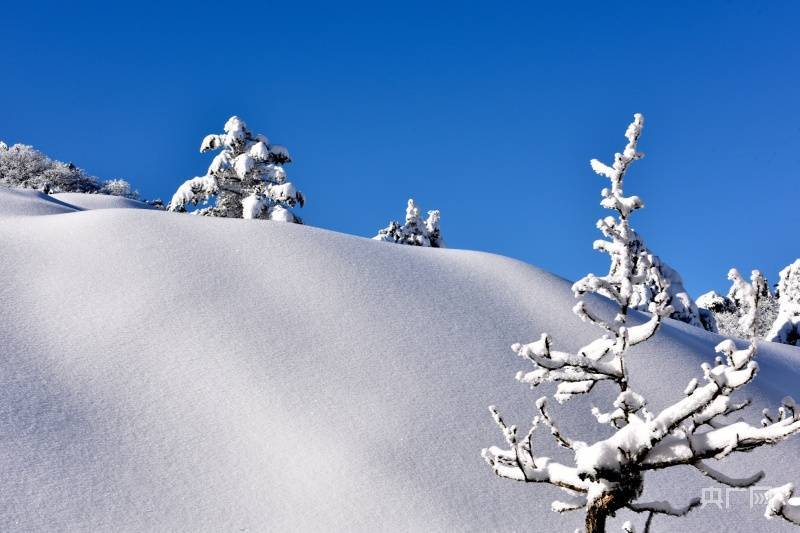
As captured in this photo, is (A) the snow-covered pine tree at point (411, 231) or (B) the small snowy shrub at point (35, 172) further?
(B) the small snowy shrub at point (35, 172)

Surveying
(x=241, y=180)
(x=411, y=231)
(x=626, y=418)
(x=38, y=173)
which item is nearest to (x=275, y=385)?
(x=626, y=418)

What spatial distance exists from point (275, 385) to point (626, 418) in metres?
5.88

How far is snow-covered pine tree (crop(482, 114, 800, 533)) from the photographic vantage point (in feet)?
10.2

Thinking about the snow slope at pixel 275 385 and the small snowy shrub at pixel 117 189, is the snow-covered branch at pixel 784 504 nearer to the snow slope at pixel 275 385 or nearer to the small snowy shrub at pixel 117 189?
the snow slope at pixel 275 385

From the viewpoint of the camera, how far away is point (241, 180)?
24.5 m

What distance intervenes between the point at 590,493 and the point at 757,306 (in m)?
1.30

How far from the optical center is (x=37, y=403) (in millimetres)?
7836

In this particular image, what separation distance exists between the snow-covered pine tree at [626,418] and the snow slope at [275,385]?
3.47m

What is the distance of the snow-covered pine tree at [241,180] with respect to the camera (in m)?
23.5

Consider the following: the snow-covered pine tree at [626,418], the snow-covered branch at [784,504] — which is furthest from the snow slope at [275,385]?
the snow-covered branch at [784,504]

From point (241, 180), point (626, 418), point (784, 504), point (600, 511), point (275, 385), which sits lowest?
point (275, 385)

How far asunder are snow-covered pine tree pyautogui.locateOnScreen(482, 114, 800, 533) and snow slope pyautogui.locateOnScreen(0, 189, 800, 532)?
3468 millimetres

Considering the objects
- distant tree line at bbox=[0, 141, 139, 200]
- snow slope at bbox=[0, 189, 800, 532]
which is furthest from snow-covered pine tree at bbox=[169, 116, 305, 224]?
distant tree line at bbox=[0, 141, 139, 200]

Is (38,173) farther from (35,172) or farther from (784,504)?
(784,504)
